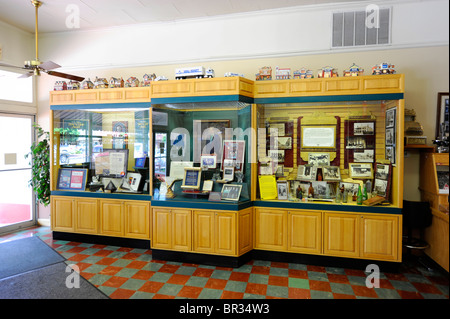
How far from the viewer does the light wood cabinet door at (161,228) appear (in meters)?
4.07

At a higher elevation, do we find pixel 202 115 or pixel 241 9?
pixel 241 9

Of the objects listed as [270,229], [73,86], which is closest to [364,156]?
[270,229]

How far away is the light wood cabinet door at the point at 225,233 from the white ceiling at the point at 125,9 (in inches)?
124

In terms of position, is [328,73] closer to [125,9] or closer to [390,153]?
[390,153]

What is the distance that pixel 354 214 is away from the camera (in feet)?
12.4

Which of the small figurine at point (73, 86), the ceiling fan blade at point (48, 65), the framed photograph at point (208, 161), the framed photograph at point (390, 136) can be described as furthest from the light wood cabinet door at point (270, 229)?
the small figurine at point (73, 86)

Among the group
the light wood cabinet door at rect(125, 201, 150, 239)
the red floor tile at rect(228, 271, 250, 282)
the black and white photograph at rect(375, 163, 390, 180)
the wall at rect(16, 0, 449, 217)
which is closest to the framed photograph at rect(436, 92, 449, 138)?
the wall at rect(16, 0, 449, 217)

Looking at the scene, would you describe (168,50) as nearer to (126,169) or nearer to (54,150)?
(126,169)

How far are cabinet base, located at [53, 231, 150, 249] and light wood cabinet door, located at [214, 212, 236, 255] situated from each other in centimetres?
130

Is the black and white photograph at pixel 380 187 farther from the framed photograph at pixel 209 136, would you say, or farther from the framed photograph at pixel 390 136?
the framed photograph at pixel 209 136

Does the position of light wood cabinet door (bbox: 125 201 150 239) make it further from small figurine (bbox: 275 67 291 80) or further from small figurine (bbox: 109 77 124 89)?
small figurine (bbox: 275 67 291 80)

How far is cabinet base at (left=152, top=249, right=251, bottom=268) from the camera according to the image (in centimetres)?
384

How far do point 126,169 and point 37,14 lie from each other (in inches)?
114
